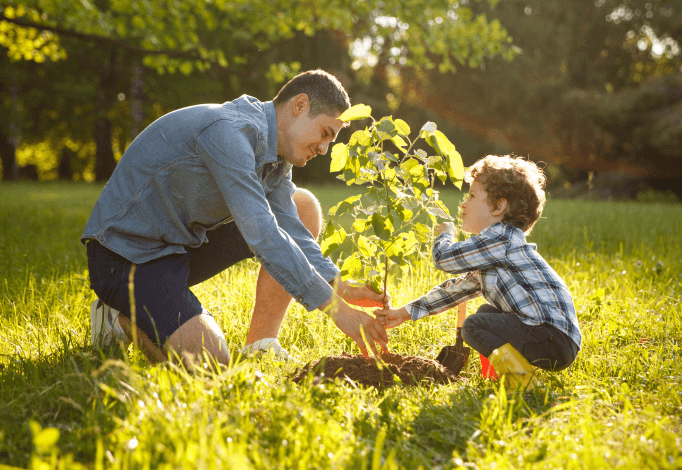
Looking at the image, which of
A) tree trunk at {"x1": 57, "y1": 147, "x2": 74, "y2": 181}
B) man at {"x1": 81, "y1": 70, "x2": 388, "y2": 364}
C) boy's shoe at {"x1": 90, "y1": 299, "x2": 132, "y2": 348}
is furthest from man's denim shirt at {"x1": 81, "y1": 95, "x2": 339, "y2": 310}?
tree trunk at {"x1": 57, "y1": 147, "x2": 74, "y2": 181}

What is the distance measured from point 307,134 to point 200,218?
0.71 metres

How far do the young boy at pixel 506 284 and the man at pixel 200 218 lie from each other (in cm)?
42

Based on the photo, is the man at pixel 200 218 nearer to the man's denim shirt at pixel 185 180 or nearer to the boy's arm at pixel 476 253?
the man's denim shirt at pixel 185 180

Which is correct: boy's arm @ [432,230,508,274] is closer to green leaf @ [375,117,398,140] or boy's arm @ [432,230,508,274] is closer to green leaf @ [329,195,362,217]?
green leaf @ [329,195,362,217]

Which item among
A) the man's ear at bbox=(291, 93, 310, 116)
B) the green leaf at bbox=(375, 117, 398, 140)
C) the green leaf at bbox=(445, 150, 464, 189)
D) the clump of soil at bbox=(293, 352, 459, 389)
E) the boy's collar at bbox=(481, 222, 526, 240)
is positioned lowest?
the clump of soil at bbox=(293, 352, 459, 389)

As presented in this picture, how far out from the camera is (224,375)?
67.4 inches

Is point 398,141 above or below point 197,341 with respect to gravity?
above

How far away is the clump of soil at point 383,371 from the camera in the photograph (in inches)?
83.4

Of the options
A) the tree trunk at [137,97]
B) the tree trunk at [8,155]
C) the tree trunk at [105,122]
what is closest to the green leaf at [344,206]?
the tree trunk at [137,97]

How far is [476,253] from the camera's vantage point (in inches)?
89.3

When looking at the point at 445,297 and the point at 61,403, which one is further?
the point at 445,297

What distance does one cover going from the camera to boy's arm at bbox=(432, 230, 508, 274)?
226 centimetres

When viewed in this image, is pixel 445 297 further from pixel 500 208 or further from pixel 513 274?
pixel 500 208

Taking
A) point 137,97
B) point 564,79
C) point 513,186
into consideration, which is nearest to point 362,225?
point 513,186
